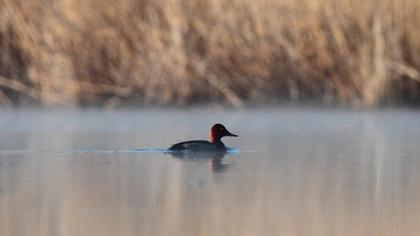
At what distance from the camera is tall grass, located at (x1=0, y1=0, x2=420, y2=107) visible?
43.7ft

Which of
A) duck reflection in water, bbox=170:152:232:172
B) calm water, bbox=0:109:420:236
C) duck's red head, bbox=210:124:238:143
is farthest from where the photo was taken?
duck's red head, bbox=210:124:238:143

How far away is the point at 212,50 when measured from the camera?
13.6 meters

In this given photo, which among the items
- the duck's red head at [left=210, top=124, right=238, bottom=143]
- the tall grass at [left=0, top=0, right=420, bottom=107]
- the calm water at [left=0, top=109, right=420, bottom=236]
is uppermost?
the tall grass at [left=0, top=0, right=420, bottom=107]

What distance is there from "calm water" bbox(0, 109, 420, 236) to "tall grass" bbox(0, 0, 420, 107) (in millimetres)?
961

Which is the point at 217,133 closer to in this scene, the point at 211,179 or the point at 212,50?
the point at 211,179

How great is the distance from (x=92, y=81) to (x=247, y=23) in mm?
1981

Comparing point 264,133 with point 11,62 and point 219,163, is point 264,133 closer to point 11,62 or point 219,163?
point 219,163

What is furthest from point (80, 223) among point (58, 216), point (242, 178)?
point (242, 178)

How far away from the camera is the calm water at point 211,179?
5332 mm

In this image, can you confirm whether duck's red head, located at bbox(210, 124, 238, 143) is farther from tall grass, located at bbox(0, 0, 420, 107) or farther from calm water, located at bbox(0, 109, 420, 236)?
tall grass, located at bbox(0, 0, 420, 107)

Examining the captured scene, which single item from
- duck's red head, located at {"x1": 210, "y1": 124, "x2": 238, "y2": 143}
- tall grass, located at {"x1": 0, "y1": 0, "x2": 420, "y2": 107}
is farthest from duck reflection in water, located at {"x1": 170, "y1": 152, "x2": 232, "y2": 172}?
tall grass, located at {"x1": 0, "y1": 0, "x2": 420, "y2": 107}

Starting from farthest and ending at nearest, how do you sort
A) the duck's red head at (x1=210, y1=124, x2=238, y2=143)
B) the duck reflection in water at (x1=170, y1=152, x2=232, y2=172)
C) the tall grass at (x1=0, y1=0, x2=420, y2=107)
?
the tall grass at (x1=0, y1=0, x2=420, y2=107), the duck's red head at (x1=210, y1=124, x2=238, y2=143), the duck reflection in water at (x1=170, y1=152, x2=232, y2=172)

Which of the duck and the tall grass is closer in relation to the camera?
the duck

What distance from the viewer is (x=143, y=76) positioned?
13.7 m
